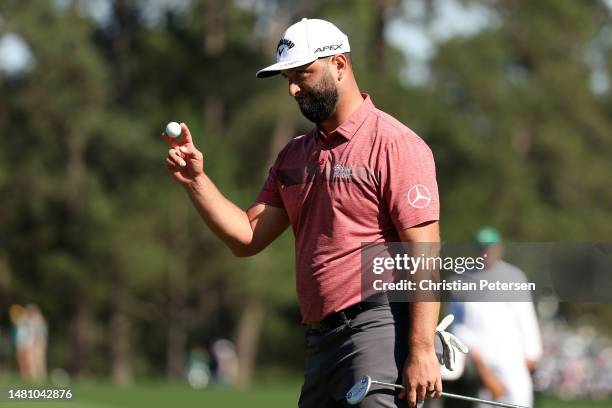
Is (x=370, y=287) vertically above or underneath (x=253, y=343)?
underneath

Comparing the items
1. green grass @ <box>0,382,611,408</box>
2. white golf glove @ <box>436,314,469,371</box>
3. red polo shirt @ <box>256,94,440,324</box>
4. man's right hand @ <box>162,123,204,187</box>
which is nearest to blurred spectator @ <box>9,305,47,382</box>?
green grass @ <box>0,382,611,408</box>

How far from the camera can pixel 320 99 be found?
19.1ft

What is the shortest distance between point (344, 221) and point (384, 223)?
6.4 inches

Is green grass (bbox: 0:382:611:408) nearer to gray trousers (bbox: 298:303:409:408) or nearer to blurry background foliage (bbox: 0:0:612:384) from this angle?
gray trousers (bbox: 298:303:409:408)

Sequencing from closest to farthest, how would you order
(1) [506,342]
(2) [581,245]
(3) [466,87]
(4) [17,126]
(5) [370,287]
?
(5) [370,287]
(2) [581,245]
(1) [506,342]
(4) [17,126]
(3) [466,87]

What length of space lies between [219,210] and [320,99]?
705mm

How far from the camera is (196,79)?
148 ft

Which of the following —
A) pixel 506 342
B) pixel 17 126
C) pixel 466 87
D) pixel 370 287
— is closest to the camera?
pixel 370 287

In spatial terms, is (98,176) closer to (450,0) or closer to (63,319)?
(63,319)

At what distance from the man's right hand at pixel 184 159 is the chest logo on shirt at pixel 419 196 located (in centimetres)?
93

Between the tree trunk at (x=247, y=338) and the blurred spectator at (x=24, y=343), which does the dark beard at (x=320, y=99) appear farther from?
the tree trunk at (x=247, y=338)

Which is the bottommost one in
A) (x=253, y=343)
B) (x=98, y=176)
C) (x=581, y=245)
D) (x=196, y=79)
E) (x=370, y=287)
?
(x=370, y=287)

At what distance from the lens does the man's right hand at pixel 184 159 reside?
593cm

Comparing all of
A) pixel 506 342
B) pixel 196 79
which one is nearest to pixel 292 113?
pixel 196 79
